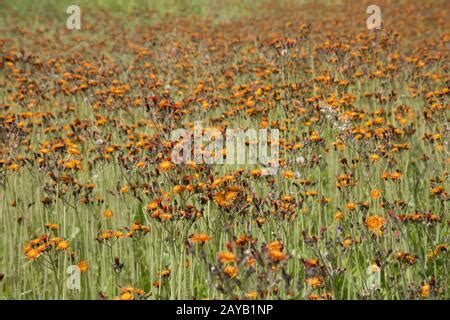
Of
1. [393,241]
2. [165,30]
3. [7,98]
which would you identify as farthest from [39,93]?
[165,30]

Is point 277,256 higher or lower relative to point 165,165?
lower

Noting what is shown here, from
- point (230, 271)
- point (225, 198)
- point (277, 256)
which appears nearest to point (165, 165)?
point (225, 198)

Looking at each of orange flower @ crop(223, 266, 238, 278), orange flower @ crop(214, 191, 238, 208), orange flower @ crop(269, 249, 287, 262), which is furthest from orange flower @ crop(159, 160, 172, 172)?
orange flower @ crop(269, 249, 287, 262)

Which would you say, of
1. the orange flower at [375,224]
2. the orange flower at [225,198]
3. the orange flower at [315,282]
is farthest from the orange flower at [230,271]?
the orange flower at [375,224]

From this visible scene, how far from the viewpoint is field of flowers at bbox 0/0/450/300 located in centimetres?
311

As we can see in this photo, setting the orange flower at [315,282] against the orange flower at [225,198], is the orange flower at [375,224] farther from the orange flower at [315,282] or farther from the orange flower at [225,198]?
the orange flower at [225,198]

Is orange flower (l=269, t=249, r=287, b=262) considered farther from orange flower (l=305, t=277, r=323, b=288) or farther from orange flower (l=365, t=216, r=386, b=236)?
orange flower (l=365, t=216, r=386, b=236)

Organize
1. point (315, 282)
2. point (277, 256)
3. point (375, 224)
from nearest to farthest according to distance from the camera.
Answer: point (277, 256)
point (315, 282)
point (375, 224)

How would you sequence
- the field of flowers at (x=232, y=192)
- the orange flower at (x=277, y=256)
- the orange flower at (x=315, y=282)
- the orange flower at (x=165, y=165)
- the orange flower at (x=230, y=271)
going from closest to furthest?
Answer: the orange flower at (x=277, y=256) → the orange flower at (x=230, y=271) → the orange flower at (x=315, y=282) → the field of flowers at (x=232, y=192) → the orange flower at (x=165, y=165)

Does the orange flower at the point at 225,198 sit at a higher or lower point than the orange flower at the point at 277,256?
higher

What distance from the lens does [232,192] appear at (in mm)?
3242

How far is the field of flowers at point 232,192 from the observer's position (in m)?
3.11

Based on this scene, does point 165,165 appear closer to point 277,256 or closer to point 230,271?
point 230,271
